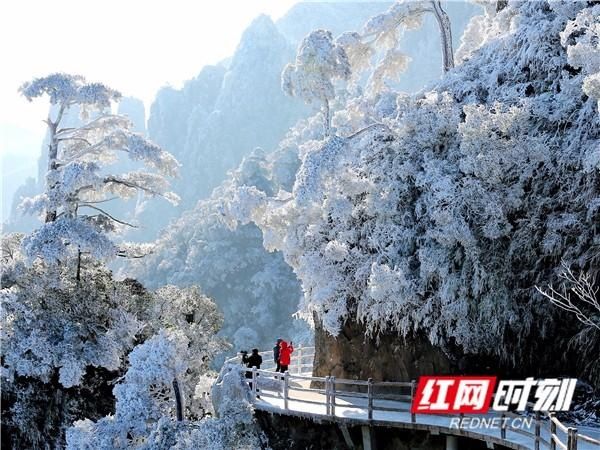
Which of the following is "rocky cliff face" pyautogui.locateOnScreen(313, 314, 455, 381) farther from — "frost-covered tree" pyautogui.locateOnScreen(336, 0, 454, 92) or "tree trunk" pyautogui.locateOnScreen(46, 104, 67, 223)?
"frost-covered tree" pyautogui.locateOnScreen(336, 0, 454, 92)

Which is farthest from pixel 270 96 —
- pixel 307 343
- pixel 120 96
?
pixel 120 96

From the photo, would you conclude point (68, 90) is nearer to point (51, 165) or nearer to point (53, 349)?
point (51, 165)

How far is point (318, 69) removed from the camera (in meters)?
20.8

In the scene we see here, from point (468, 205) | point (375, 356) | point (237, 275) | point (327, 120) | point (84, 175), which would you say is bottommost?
point (375, 356)

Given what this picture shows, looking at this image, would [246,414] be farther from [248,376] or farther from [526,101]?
[526,101]

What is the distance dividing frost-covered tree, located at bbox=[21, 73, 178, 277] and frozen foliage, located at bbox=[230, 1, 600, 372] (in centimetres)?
615

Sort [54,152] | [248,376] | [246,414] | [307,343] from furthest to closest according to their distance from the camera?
1. [307,343]
2. [54,152]
3. [248,376]
4. [246,414]

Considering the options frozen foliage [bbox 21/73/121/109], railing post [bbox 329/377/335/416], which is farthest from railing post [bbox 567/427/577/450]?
frozen foliage [bbox 21/73/121/109]

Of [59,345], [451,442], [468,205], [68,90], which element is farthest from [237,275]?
[451,442]

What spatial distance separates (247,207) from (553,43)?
8.72 m

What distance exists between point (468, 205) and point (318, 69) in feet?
26.5

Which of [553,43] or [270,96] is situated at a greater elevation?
[270,96]

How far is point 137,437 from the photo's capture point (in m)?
14.8

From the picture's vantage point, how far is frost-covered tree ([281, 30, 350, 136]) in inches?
819
